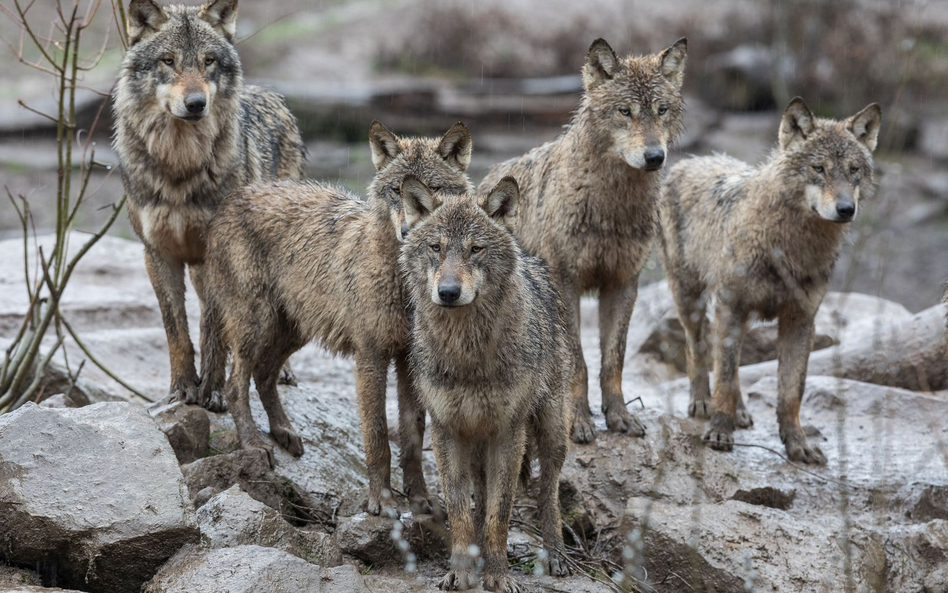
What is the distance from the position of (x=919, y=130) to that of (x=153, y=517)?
19.8 meters

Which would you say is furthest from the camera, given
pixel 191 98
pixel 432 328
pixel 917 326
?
pixel 917 326

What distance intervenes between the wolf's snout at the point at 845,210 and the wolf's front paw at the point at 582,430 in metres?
2.43

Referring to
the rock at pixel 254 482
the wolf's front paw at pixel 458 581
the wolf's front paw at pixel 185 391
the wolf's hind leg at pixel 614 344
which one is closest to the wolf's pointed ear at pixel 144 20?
the wolf's front paw at pixel 185 391

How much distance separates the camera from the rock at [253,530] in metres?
5.96

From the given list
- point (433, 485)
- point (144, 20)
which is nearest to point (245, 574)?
point (433, 485)

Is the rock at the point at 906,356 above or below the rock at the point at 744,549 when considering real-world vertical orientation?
above

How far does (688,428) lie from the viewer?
8445 millimetres

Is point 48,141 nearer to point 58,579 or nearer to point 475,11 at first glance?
point 475,11

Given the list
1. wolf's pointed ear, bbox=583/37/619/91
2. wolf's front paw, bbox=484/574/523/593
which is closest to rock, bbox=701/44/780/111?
wolf's pointed ear, bbox=583/37/619/91

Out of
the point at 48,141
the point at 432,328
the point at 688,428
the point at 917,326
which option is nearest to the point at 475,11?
the point at 48,141

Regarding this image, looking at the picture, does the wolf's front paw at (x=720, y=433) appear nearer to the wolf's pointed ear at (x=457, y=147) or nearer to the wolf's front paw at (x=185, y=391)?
the wolf's pointed ear at (x=457, y=147)

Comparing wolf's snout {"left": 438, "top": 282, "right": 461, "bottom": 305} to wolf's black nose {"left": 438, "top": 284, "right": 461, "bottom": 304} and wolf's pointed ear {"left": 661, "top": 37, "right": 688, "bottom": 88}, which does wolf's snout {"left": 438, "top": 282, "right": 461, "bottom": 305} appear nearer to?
wolf's black nose {"left": 438, "top": 284, "right": 461, "bottom": 304}

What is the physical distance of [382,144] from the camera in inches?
287

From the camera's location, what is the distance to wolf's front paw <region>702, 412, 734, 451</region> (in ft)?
27.8
